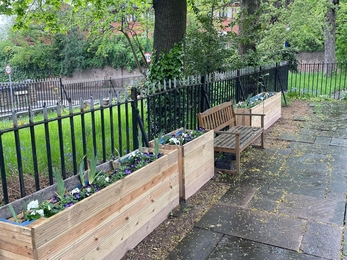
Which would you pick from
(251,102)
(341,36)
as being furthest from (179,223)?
(341,36)

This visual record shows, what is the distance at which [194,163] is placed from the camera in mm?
4367

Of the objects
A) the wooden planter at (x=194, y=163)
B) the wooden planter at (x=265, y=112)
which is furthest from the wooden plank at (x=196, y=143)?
the wooden planter at (x=265, y=112)

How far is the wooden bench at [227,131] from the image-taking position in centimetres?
509

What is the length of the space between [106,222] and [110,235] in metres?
0.14

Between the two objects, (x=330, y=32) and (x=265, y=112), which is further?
(x=330, y=32)

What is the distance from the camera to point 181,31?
6.27m

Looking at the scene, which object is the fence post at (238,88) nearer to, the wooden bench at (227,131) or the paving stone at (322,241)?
the wooden bench at (227,131)

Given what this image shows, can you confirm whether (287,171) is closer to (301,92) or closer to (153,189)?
(153,189)

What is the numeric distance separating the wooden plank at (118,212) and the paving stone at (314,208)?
139 centimetres

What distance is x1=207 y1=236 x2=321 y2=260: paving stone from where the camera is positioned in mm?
3047

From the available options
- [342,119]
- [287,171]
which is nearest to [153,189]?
[287,171]

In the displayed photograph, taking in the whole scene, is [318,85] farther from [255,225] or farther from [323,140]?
[255,225]

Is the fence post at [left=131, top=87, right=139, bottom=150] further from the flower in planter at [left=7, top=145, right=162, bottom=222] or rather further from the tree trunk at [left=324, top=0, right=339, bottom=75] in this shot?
the tree trunk at [left=324, top=0, right=339, bottom=75]

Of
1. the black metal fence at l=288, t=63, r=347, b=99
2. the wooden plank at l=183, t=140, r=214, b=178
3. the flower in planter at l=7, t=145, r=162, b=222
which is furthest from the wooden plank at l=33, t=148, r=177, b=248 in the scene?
the black metal fence at l=288, t=63, r=347, b=99
